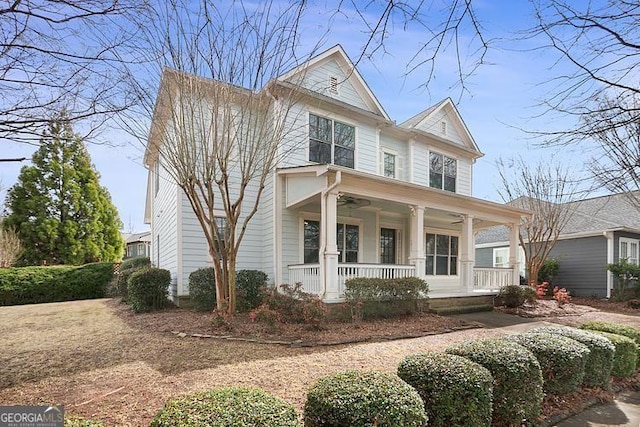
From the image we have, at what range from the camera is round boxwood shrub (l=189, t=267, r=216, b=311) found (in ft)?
31.5

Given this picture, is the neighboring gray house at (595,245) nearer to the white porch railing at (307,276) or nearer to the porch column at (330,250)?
the porch column at (330,250)

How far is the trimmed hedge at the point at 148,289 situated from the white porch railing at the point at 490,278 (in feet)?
34.0

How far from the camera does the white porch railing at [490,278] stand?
1338 centimetres

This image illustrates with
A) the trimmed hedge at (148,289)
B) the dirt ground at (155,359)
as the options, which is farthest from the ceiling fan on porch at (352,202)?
the trimmed hedge at (148,289)

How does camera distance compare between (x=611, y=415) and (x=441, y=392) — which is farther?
(x=611, y=415)

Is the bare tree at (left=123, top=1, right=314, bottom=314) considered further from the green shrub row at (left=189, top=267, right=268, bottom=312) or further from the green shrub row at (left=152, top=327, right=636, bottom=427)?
the green shrub row at (left=152, top=327, right=636, bottom=427)

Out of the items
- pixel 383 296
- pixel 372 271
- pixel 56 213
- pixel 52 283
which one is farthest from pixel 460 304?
pixel 56 213

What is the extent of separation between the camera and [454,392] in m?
3.39

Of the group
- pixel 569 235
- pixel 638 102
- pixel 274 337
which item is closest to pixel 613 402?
pixel 638 102

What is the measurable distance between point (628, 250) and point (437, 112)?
12.1 m

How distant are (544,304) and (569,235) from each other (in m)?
7.38

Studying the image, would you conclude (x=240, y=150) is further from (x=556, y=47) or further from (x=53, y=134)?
(x=556, y=47)

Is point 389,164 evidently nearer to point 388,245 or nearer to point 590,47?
point 388,245

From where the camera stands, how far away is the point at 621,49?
3408mm
